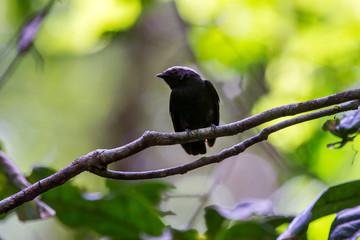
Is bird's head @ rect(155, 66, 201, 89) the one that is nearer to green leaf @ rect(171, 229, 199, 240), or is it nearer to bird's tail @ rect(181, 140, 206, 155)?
bird's tail @ rect(181, 140, 206, 155)

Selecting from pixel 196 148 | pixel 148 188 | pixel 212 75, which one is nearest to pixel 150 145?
pixel 148 188

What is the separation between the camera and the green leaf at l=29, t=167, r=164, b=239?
345cm

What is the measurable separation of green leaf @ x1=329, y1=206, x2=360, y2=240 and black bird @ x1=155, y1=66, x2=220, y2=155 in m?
2.20

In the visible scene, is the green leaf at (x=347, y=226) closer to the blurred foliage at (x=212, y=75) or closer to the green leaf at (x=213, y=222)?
the blurred foliage at (x=212, y=75)

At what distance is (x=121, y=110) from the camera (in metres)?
7.05

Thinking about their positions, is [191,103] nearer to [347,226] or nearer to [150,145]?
[150,145]

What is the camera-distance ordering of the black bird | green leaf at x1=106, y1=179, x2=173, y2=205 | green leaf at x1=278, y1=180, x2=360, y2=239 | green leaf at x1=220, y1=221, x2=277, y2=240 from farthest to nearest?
the black bird, green leaf at x1=106, y1=179, x2=173, y2=205, green leaf at x1=220, y1=221, x2=277, y2=240, green leaf at x1=278, y1=180, x2=360, y2=239

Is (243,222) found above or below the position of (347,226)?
below

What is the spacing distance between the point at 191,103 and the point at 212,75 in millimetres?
1893

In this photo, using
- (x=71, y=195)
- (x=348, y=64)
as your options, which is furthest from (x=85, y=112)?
(x=71, y=195)

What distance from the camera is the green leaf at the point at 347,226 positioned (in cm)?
235

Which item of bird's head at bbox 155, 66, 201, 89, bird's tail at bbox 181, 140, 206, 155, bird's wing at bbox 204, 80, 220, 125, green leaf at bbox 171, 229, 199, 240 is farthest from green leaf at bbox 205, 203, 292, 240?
bird's head at bbox 155, 66, 201, 89

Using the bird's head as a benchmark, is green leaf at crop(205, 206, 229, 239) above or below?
below

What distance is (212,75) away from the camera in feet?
20.6
